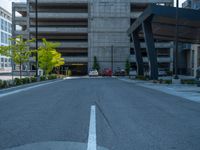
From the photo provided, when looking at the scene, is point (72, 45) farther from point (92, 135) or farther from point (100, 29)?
point (92, 135)

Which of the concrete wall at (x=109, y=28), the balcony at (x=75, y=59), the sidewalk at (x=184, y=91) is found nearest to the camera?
the sidewalk at (x=184, y=91)

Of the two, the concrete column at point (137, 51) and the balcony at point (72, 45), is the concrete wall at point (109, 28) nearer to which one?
the balcony at point (72, 45)

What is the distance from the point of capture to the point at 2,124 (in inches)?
268

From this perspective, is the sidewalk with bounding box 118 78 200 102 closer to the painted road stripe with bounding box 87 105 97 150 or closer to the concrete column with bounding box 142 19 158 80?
the concrete column with bounding box 142 19 158 80

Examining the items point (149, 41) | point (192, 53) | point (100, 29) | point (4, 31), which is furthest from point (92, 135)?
point (4, 31)

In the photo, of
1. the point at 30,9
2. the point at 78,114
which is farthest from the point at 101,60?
the point at 78,114

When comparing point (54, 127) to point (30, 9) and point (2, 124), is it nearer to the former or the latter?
point (2, 124)

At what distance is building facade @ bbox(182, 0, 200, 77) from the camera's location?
42.7m

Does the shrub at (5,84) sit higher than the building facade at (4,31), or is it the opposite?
the building facade at (4,31)

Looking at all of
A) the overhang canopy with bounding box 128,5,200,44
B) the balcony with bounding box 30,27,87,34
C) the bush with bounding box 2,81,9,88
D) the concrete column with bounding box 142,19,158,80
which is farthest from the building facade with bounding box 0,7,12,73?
the bush with bounding box 2,81,9,88

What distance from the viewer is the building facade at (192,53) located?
4269 centimetres

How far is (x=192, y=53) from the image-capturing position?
161 feet

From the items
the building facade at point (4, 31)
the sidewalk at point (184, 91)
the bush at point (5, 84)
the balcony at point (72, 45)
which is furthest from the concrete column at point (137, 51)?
the building facade at point (4, 31)

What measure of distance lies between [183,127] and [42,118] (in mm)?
4147
